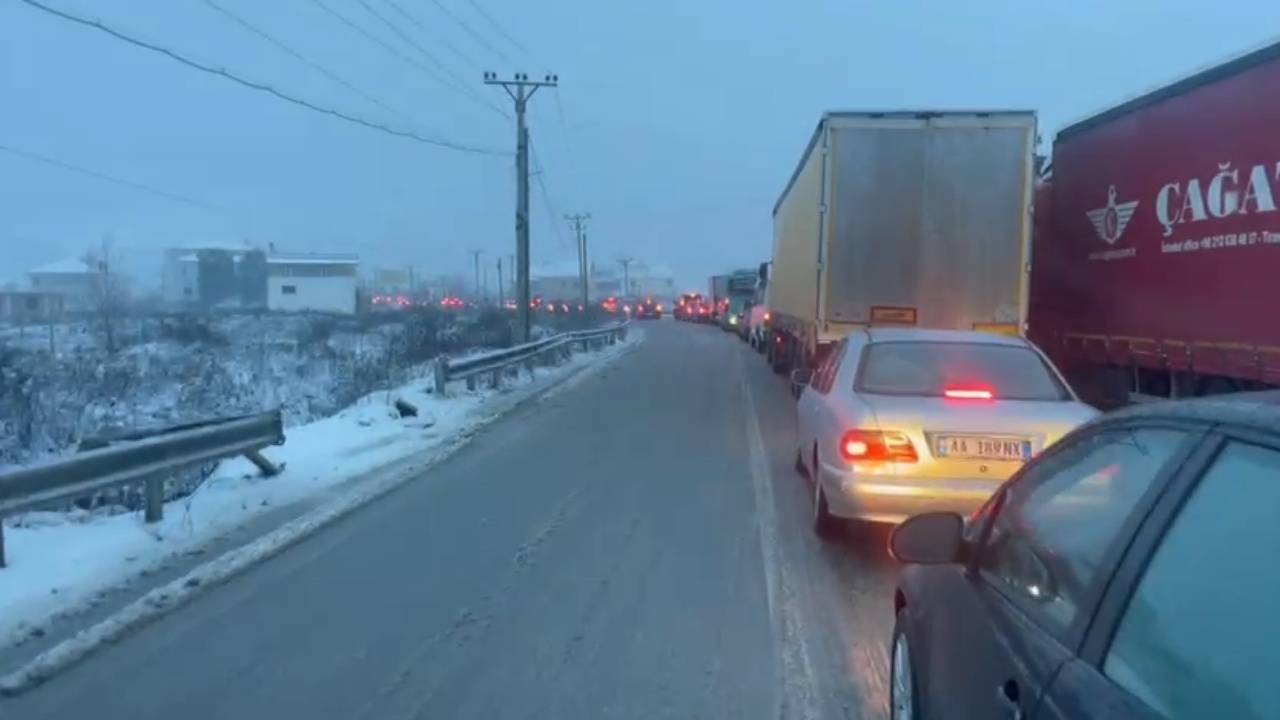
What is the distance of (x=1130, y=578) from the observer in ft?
8.68

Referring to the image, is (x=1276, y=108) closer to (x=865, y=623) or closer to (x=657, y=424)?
(x=865, y=623)

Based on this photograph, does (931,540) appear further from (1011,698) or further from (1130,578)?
(1130,578)

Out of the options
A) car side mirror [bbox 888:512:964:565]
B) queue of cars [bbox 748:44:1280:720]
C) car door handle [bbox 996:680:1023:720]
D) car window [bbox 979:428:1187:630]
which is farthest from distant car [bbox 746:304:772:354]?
car door handle [bbox 996:680:1023:720]

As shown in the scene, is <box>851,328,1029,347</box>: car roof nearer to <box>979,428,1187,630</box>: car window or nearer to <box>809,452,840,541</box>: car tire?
<box>809,452,840,541</box>: car tire

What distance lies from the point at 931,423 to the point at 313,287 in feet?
386

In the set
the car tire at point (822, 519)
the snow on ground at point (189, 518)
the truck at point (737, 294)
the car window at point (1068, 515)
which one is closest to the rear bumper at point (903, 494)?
the car tire at point (822, 519)

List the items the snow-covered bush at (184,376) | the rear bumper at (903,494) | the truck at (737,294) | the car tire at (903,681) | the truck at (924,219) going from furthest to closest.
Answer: the truck at (737,294) → the snow-covered bush at (184,376) → the truck at (924,219) → the rear bumper at (903,494) → the car tire at (903,681)

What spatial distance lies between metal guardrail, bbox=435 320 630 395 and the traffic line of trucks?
19.3 feet

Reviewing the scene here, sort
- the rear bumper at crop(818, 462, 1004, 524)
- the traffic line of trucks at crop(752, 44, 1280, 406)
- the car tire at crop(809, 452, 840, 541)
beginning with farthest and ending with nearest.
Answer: the traffic line of trucks at crop(752, 44, 1280, 406)
the car tire at crop(809, 452, 840, 541)
the rear bumper at crop(818, 462, 1004, 524)

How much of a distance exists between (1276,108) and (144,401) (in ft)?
64.6

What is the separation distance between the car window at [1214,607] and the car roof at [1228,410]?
0.06 m

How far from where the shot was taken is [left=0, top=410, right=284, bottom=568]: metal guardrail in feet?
25.0

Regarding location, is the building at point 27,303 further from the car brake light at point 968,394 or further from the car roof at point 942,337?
the car brake light at point 968,394

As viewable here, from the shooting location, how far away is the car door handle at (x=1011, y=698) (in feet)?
9.42
